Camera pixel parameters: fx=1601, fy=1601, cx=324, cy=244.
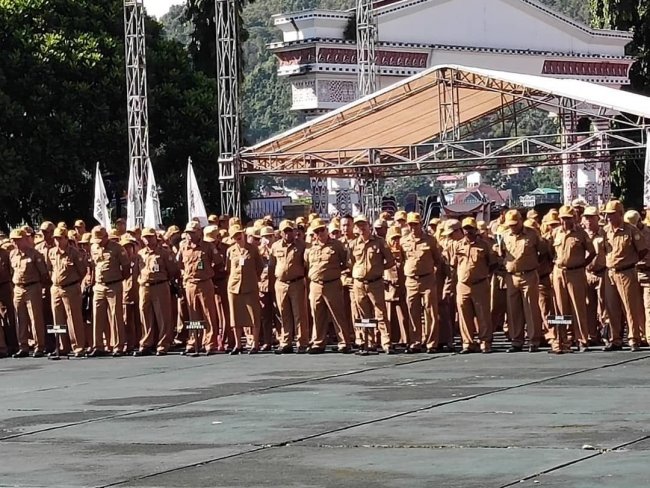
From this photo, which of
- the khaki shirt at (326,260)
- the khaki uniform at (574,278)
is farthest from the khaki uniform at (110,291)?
the khaki uniform at (574,278)

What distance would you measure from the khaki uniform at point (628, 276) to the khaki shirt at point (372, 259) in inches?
110

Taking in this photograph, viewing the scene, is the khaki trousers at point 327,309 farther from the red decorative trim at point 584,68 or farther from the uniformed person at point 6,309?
the red decorative trim at point 584,68

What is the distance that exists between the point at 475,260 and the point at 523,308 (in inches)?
31.6

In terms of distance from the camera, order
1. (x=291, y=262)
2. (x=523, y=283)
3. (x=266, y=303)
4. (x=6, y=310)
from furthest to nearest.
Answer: (x=6, y=310)
(x=266, y=303)
(x=291, y=262)
(x=523, y=283)

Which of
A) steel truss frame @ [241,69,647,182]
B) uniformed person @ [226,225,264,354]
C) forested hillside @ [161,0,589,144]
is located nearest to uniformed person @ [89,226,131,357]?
uniformed person @ [226,225,264,354]

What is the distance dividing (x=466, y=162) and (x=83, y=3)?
1373cm

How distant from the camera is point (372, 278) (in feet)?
64.5

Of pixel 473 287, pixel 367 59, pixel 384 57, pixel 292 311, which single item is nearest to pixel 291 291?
pixel 292 311

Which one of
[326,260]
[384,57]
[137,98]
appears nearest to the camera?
[326,260]

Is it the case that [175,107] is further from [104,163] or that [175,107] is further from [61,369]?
[61,369]

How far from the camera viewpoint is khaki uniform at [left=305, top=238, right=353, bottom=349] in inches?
782

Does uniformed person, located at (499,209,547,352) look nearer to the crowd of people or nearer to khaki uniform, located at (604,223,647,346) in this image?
the crowd of people

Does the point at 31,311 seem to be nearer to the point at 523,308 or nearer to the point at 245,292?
the point at 245,292

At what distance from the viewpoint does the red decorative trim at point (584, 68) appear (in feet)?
134
